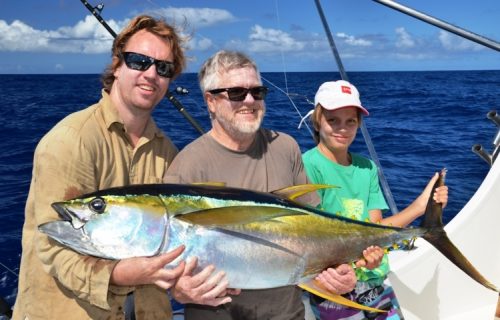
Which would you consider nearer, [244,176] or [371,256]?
[371,256]

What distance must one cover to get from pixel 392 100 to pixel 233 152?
84.1 ft

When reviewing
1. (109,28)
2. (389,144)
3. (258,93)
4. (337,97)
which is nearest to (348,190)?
(337,97)

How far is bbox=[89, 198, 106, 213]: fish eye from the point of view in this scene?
1.72 metres

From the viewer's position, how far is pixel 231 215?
1.82 metres

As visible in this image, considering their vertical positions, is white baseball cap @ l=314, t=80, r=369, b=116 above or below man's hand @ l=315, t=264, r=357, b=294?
above

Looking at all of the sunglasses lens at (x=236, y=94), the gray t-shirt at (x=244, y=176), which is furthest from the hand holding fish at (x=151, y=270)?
the sunglasses lens at (x=236, y=94)

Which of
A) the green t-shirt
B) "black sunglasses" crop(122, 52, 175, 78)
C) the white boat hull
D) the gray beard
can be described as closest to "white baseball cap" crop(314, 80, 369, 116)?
the green t-shirt

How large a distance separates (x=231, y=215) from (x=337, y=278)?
2.10 feet

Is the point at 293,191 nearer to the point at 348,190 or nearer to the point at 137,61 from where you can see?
the point at 348,190

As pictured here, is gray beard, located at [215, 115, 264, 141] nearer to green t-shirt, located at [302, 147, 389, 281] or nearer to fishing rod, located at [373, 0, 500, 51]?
green t-shirt, located at [302, 147, 389, 281]

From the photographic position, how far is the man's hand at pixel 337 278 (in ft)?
6.81

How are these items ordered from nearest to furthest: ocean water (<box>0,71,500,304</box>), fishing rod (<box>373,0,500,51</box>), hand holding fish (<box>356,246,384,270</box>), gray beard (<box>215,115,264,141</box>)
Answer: hand holding fish (<box>356,246,384,270</box>)
gray beard (<box>215,115,264,141</box>)
fishing rod (<box>373,0,500,51</box>)
ocean water (<box>0,71,500,304</box>)

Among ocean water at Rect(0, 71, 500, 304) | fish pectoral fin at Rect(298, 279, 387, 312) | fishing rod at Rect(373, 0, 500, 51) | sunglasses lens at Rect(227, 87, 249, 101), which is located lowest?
ocean water at Rect(0, 71, 500, 304)

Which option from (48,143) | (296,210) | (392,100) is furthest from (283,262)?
(392,100)
